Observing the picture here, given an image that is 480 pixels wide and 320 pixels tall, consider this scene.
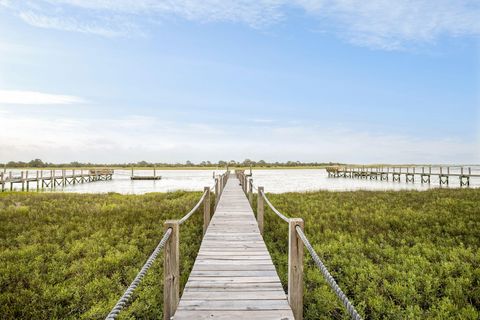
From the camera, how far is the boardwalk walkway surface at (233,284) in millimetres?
4125

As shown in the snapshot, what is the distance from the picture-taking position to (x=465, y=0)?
17.3 metres

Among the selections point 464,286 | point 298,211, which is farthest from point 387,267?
point 298,211

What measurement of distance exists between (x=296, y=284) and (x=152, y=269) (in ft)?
15.2

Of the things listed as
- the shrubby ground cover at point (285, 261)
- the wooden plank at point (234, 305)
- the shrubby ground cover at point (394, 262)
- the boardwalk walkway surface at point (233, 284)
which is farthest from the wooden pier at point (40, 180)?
the wooden plank at point (234, 305)

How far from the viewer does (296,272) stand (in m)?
3.99

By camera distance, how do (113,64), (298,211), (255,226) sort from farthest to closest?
(113,64)
(298,211)
(255,226)

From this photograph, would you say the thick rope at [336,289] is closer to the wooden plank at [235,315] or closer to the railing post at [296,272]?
the railing post at [296,272]

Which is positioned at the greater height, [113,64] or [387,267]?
[113,64]

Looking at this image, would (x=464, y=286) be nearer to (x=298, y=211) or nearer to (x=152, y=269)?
(x=152, y=269)

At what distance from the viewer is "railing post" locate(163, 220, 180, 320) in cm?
381

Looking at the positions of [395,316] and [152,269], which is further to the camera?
[152,269]

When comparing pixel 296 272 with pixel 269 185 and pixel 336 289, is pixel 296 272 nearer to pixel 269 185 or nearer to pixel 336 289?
pixel 336 289

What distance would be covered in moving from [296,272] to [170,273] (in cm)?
164

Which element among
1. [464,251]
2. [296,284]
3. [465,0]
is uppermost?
[465,0]
